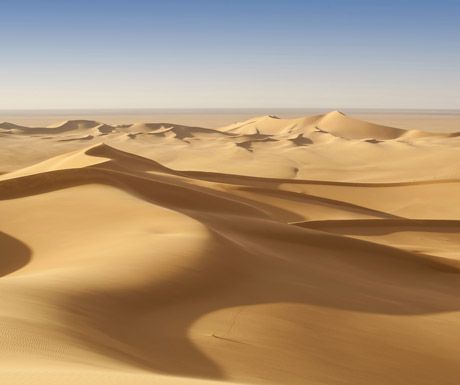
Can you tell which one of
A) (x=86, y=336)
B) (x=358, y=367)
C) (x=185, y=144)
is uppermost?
(x=86, y=336)

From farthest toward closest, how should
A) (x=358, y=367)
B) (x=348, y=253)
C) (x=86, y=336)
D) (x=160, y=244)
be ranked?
(x=348, y=253) < (x=160, y=244) < (x=358, y=367) < (x=86, y=336)

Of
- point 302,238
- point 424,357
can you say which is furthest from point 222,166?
point 424,357

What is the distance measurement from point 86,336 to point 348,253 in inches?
222

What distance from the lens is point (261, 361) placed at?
16.0ft

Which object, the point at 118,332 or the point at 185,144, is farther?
the point at 185,144

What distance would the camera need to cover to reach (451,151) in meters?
34.2

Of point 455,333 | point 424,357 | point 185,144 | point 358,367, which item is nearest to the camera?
point 358,367

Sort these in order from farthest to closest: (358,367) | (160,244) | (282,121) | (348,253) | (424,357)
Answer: (282,121), (348,253), (160,244), (424,357), (358,367)

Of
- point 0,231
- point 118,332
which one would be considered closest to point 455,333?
point 118,332

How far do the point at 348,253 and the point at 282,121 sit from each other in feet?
183

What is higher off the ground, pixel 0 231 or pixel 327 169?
pixel 0 231

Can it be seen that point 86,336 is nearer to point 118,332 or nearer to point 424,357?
Answer: point 118,332

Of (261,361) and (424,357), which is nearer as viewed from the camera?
(261,361)

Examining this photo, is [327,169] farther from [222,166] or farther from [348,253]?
[348,253]
